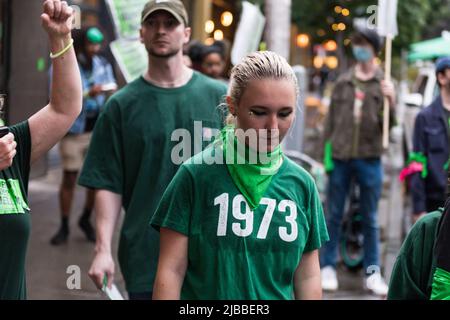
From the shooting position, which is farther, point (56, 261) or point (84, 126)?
point (84, 126)

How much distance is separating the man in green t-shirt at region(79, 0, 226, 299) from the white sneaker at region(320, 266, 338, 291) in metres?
3.57

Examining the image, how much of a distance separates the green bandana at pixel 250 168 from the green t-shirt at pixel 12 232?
0.69m

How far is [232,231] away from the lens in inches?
114

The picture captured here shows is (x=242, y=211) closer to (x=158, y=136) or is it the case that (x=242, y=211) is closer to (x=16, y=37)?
(x=158, y=136)

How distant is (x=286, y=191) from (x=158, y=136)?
148 centimetres

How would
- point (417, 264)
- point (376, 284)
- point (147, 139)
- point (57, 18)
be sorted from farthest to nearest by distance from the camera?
1. point (376, 284)
2. point (147, 139)
3. point (57, 18)
4. point (417, 264)

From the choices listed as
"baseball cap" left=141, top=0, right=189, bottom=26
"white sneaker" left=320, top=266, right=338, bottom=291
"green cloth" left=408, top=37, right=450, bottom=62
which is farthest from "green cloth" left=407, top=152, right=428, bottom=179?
"green cloth" left=408, top=37, right=450, bottom=62

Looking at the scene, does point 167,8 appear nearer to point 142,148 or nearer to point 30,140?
point 142,148

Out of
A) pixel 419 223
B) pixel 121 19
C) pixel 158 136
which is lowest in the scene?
pixel 419 223

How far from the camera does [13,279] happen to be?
3.03 meters

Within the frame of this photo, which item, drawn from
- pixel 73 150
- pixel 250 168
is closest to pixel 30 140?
pixel 250 168

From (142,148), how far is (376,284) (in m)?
3.72

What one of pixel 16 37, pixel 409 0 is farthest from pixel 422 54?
pixel 16 37

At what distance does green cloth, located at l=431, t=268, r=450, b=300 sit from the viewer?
2670 millimetres
